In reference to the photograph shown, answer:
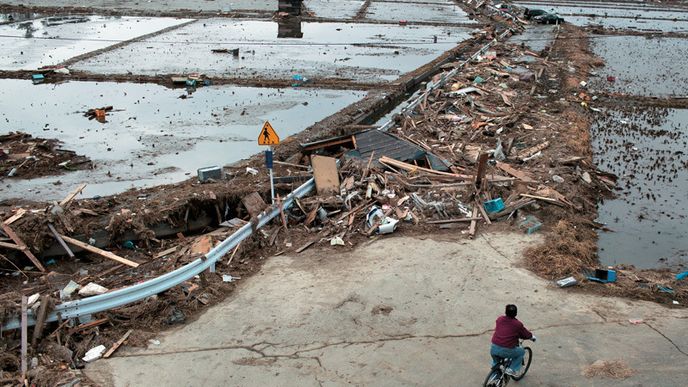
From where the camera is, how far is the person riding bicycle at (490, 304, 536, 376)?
7598 mm

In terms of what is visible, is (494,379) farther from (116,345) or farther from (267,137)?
(267,137)

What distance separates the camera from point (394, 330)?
9.53 metres

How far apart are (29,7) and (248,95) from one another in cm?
3715

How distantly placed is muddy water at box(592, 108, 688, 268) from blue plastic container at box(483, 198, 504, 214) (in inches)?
95.5

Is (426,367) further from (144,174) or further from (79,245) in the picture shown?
(144,174)

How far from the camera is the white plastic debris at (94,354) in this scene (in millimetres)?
8742

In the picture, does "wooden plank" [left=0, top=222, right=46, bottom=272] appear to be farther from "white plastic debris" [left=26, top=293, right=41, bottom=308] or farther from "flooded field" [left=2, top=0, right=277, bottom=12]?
"flooded field" [left=2, top=0, right=277, bottom=12]

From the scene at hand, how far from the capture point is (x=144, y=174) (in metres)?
16.5

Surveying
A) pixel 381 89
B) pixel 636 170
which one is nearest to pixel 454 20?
pixel 381 89

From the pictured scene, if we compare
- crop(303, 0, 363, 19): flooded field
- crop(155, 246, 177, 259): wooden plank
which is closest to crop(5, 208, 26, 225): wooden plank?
crop(155, 246, 177, 259): wooden plank

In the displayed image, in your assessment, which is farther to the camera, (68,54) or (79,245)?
(68,54)

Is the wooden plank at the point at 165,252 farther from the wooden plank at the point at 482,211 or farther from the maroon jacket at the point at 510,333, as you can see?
the maroon jacket at the point at 510,333

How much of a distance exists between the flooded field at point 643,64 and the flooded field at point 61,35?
94.8 feet

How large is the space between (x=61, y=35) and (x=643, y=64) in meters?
37.0
